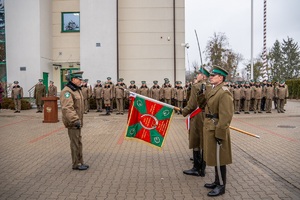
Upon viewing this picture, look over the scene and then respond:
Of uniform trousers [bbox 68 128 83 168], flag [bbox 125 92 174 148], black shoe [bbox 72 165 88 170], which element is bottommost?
black shoe [bbox 72 165 88 170]

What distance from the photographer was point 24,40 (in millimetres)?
24109

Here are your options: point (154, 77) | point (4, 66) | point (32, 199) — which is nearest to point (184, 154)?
point (32, 199)

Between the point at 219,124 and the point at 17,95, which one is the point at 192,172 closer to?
the point at 219,124

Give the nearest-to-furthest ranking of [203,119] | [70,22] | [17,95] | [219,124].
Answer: [219,124], [203,119], [17,95], [70,22]

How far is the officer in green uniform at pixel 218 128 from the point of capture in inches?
194

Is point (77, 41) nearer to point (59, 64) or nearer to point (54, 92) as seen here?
point (59, 64)

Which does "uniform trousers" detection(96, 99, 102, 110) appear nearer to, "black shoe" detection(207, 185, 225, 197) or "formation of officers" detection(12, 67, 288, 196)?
"formation of officers" detection(12, 67, 288, 196)

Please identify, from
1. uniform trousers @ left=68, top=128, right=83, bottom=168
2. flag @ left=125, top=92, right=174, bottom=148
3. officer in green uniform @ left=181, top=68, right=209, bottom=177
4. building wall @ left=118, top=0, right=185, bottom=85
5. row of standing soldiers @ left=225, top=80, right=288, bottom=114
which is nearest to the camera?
officer in green uniform @ left=181, top=68, right=209, bottom=177

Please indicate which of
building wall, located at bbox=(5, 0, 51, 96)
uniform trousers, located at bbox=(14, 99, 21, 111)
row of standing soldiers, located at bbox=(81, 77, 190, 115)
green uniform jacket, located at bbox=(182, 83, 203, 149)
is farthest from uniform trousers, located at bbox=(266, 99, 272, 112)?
building wall, located at bbox=(5, 0, 51, 96)

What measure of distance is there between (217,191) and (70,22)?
24299mm

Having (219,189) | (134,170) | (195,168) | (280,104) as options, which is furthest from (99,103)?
(219,189)

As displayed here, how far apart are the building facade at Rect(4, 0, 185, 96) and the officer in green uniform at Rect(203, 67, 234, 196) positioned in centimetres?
2000

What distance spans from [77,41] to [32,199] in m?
22.7

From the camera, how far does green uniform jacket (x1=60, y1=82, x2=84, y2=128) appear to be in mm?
6473
